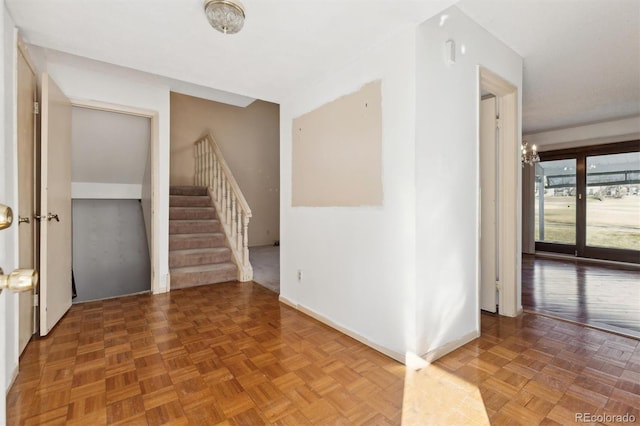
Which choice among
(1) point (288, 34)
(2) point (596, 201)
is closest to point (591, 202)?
(2) point (596, 201)

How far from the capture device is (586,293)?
11.7 feet

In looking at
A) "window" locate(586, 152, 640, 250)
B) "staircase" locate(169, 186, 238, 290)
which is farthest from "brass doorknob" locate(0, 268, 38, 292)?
"window" locate(586, 152, 640, 250)

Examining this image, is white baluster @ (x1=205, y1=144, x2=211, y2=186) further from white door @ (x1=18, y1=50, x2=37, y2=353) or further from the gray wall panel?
white door @ (x1=18, y1=50, x2=37, y2=353)

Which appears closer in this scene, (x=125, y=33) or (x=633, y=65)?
(x=125, y=33)

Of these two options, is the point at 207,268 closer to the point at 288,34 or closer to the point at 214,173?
the point at 214,173

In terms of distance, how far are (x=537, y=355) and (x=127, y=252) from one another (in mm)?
5704

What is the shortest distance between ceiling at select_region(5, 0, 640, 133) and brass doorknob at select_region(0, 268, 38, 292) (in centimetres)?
166

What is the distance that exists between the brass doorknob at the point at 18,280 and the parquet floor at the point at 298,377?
3.68ft

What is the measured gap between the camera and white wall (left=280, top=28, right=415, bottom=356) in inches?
77.3

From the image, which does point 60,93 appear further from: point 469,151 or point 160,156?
point 469,151

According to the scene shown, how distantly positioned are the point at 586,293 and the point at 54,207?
5459 millimetres

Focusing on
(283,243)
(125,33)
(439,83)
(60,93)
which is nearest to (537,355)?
(439,83)

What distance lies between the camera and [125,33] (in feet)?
6.62

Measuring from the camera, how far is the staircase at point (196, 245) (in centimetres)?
384
